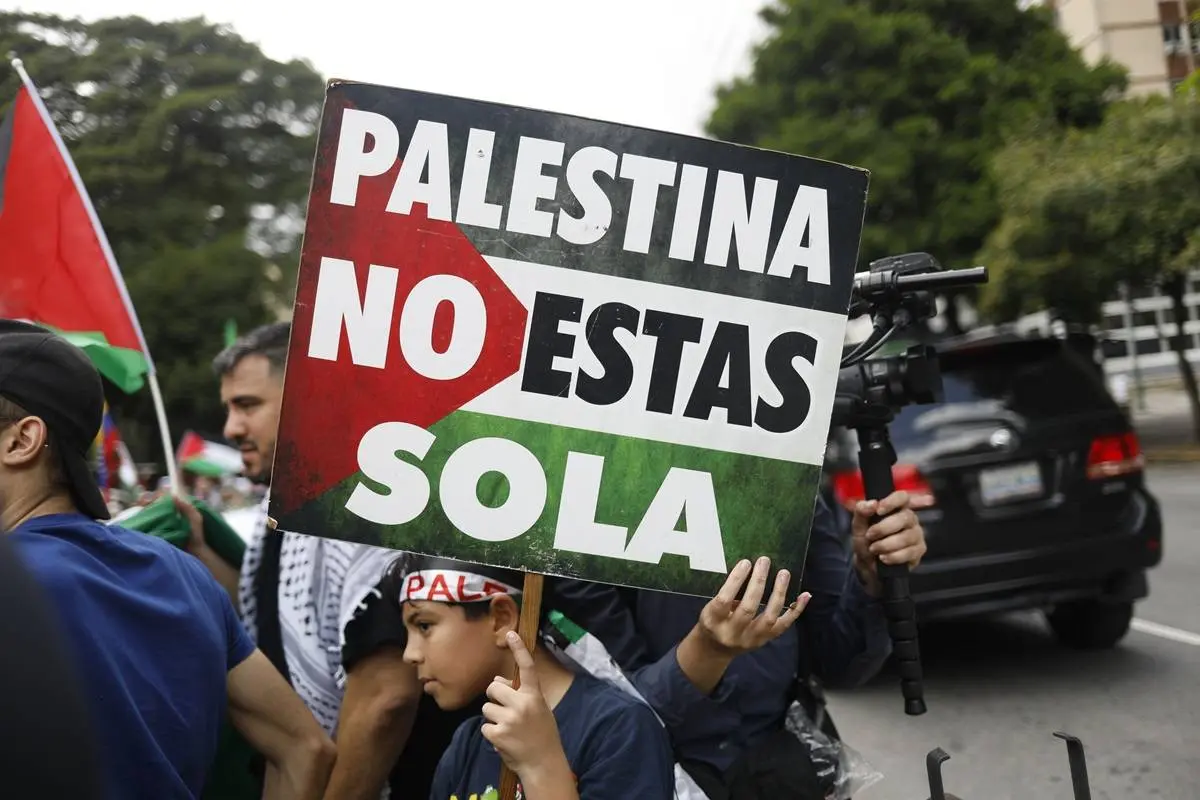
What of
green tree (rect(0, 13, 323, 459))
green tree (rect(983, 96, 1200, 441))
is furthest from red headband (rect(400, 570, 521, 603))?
green tree (rect(0, 13, 323, 459))

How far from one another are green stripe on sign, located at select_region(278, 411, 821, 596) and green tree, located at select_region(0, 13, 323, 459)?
2595cm

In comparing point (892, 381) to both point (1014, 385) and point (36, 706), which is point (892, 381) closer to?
point (36, 706)

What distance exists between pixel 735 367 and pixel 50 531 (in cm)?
116

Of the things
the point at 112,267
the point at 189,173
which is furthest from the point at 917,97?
the point at 112,267

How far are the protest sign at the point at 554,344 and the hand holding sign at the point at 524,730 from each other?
0.20 m

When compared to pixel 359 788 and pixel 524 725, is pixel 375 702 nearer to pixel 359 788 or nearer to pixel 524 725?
pixel 359 788

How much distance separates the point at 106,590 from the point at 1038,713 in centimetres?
476

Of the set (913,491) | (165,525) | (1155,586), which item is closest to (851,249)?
(165,525)

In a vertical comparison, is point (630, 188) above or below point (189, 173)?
below

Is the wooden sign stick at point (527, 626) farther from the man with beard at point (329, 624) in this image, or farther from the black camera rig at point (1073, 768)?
the black camera rig at point (1073, 768)

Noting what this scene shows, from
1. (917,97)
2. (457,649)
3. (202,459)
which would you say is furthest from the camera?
(917,97)

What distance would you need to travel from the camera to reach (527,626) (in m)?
1.84

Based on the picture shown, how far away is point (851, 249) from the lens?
76.8 inches

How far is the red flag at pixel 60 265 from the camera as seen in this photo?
287 centimetres
